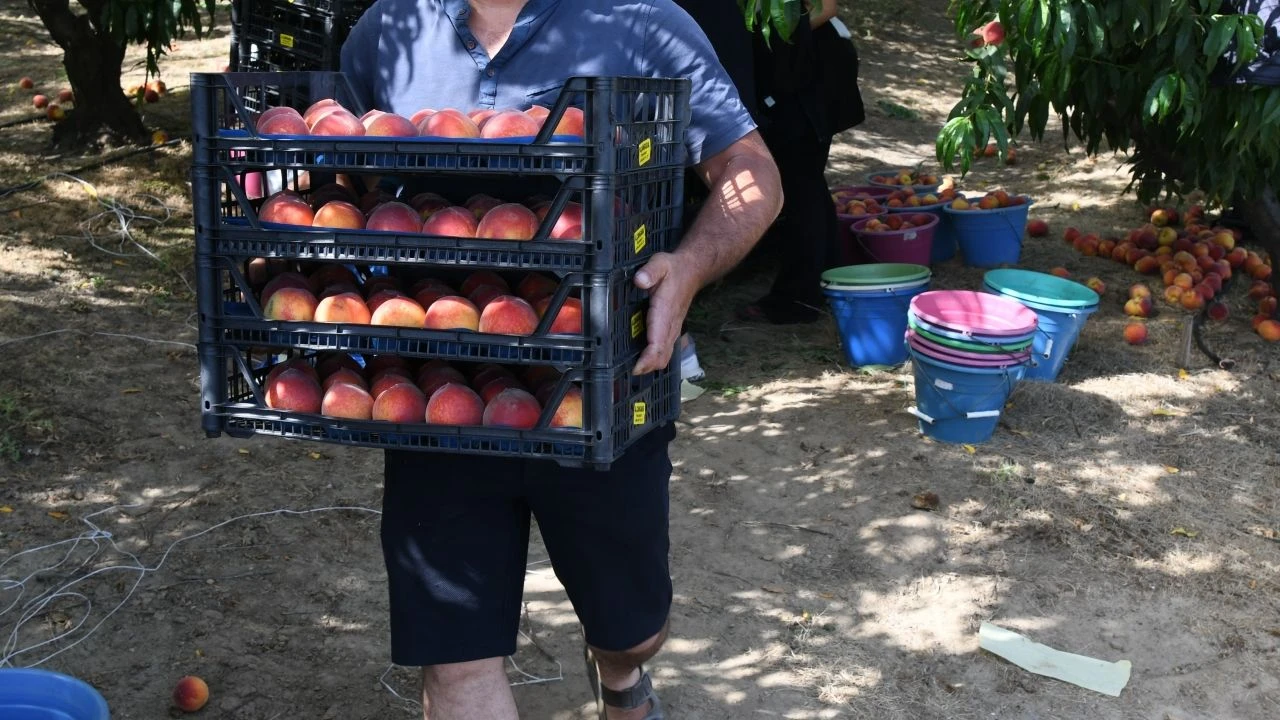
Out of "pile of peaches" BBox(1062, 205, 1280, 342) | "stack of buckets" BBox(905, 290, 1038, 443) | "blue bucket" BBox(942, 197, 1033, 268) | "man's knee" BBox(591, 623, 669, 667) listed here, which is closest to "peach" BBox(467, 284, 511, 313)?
"man's knee" BBox(591, 623, 669, 667)

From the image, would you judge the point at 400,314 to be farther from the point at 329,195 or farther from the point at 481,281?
the point at 329,195

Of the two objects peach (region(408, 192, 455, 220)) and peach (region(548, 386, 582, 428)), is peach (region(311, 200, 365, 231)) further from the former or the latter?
peach (region(548, 386, 582, 428))

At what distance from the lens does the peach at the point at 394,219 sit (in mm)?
2074

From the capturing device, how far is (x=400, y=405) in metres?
2.09

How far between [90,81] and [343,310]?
6553 mm

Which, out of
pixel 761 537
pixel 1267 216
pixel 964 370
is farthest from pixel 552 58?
pixel 1267 216

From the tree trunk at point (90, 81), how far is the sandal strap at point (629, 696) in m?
6.13

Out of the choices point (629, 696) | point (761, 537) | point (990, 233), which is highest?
point (990, 233)

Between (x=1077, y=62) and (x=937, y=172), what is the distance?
386cm

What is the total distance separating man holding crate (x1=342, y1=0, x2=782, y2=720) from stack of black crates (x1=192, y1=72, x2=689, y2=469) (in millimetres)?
185

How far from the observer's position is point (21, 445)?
4492 millimetres

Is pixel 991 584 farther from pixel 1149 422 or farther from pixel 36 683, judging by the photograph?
pixel 36 683

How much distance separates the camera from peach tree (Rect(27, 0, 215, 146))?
707 cm

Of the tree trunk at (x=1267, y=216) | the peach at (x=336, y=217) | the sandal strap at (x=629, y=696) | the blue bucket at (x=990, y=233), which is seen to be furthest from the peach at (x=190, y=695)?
the tree trunk at (x=1267, y=216)
